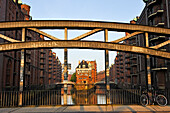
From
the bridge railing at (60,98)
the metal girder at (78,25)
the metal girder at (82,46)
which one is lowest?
the bridge railing at (60,98)

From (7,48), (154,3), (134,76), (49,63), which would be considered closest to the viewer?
(7,48)

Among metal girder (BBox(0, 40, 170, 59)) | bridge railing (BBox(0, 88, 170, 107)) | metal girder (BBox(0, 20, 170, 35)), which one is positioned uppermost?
metal girder (BBox(0, 20, 170, 35))

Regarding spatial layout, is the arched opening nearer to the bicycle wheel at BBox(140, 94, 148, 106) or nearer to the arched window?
the arched window

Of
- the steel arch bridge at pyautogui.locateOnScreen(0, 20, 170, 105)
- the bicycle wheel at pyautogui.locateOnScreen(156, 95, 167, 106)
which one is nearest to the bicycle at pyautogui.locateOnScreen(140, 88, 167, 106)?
the bicycle wheel at pyautogui.locateOnScreen(156, 95, 167, 106)

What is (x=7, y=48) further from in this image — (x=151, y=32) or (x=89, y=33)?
(x=151, y=32)

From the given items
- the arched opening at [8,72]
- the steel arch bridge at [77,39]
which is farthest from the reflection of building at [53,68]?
the steel arch bridge at [77,39]

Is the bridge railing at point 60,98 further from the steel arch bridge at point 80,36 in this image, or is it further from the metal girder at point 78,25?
the metal girder at point 78,25

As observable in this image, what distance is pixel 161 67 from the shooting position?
79.3 feet

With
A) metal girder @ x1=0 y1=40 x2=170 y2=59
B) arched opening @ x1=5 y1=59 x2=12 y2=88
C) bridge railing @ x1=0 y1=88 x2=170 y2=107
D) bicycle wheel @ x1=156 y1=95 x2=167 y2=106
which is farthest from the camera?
arched opening @ x1=5 y1=59 x2=12 y2=88

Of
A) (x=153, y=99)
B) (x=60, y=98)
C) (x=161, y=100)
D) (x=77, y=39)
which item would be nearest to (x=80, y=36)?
(x=77, y=39)

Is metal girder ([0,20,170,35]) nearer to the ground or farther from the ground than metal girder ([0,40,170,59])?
farther from the ground

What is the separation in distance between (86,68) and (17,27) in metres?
80.7

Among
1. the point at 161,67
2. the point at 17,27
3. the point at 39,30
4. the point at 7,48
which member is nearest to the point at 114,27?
the point at 39,30

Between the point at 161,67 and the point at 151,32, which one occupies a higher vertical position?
the point at 151,32
